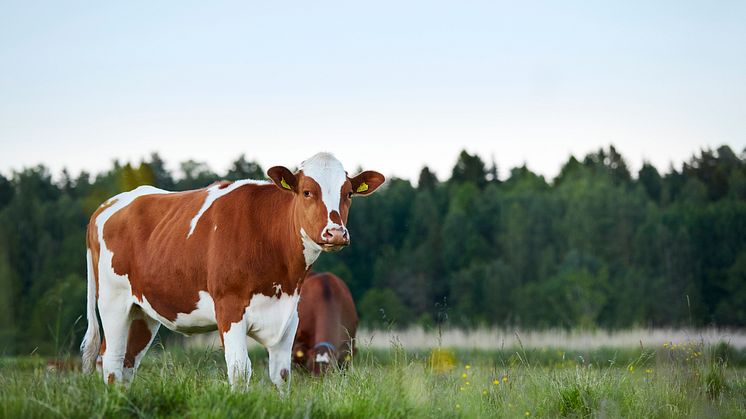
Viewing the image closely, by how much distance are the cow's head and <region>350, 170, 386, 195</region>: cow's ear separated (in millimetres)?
224

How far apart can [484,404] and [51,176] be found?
63.6m

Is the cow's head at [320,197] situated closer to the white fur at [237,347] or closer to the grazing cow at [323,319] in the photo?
the white fur at [237,347]

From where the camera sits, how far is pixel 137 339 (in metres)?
9.22

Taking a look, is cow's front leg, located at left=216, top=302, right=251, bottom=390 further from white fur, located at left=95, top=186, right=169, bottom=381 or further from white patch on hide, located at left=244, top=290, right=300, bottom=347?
white fur, located at left=95, top=186, right=169, bottom=381

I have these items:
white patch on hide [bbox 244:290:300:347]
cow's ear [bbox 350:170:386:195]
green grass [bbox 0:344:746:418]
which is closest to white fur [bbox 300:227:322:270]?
white patch on hide [bbox 244:290:300:347]

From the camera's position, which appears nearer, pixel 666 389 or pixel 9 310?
pixel 666 389

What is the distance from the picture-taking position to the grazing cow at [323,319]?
13.8 meters

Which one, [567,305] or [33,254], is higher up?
[33,254]

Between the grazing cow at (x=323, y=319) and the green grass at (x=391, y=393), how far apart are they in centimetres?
434

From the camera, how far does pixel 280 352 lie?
26.0 ft

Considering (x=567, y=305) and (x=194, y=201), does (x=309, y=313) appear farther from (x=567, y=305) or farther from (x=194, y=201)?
(x=567, y=305)

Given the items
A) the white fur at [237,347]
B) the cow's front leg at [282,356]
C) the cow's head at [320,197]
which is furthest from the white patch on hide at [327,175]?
the white fur at [237,347]

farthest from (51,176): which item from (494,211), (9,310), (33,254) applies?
(494,211)

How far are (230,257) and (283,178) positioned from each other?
87cm
